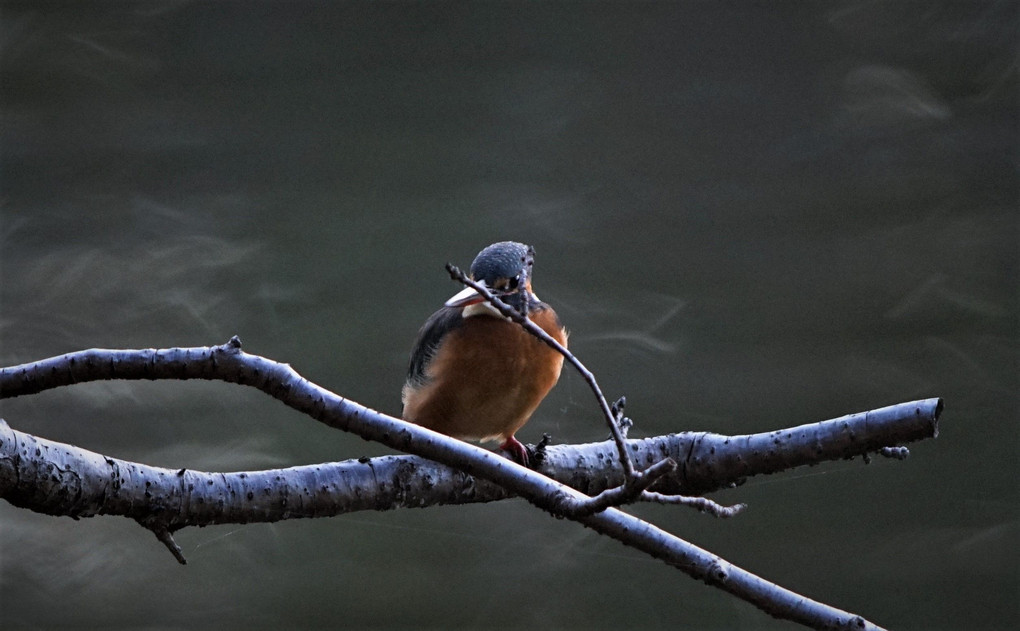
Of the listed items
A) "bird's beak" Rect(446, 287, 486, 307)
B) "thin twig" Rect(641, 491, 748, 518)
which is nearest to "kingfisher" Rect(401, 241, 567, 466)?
"bird's beak" Rect(446, 287, 486, 307)

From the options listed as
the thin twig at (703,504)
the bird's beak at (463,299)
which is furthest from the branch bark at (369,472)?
the bird's beak at (463,299)

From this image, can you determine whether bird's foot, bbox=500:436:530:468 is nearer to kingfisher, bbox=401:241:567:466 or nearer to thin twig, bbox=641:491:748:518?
kingfisher, bbox=401:241:567:466

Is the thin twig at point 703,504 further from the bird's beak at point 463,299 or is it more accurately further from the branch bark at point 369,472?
the bird's beak at point 463,299

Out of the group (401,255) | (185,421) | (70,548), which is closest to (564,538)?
(401,255)

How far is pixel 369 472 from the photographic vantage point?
1.16 m

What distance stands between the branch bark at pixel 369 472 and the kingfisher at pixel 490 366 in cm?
16

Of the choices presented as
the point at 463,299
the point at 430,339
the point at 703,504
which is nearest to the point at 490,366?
the point at 430,339

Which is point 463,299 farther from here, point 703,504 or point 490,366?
point 703,504

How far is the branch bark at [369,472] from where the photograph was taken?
847 millimetres

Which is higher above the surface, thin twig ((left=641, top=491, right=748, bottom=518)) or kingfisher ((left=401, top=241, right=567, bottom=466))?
kingfisher ((left=401, top=241, right=567, bottom=466))

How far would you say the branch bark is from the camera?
85 cm

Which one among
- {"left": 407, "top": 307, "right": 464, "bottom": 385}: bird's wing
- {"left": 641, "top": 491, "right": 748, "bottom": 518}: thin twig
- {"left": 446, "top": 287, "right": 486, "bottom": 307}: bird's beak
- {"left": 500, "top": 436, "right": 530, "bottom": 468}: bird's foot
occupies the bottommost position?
{"left": 641, "top": 491, "right": 748, "bottom": 518}: thin twig

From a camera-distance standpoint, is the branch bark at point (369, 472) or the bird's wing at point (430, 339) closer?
the branch bark at point (369, 472)

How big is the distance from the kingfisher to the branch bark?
16 cm
